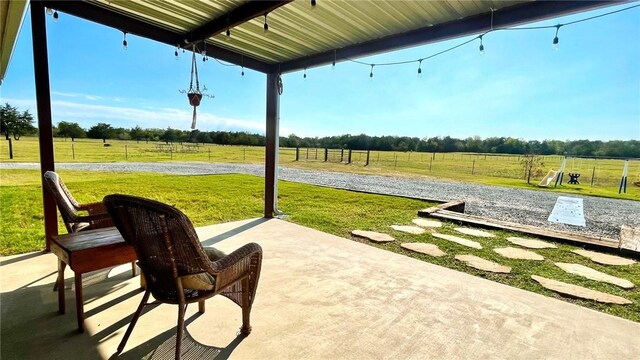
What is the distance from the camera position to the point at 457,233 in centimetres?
409

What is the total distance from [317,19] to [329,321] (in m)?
2.59

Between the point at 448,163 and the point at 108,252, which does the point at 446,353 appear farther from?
the point at 448,163

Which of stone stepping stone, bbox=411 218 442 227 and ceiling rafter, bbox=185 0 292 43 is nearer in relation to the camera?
ceiling rafter, bbox=185 0 292 43

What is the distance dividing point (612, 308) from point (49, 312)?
396 centimetres

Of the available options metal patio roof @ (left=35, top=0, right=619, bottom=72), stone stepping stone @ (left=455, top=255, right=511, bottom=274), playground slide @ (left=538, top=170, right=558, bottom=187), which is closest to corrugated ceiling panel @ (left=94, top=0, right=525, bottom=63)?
metal patio roof @ (left=35, top=0, right=619, bottom=72)

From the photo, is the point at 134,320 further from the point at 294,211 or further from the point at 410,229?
the point at 294,211

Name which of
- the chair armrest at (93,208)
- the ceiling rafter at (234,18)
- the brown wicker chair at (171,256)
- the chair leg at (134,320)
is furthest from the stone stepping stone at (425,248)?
the chair armrest at (93,208)

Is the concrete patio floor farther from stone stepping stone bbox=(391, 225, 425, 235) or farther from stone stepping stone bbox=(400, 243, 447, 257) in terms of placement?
stone stepping stone bbox=(391, 225, 425, 235)

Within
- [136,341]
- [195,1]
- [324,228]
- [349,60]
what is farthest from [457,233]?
[195,1]

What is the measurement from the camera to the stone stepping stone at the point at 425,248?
10.6 feet

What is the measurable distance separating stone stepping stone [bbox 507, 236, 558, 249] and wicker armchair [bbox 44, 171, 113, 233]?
14.7 ft

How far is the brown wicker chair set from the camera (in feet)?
4.23

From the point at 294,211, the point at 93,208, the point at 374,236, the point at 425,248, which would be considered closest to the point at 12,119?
the point at 93,208

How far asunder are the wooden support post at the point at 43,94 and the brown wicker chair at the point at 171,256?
2078 mm
